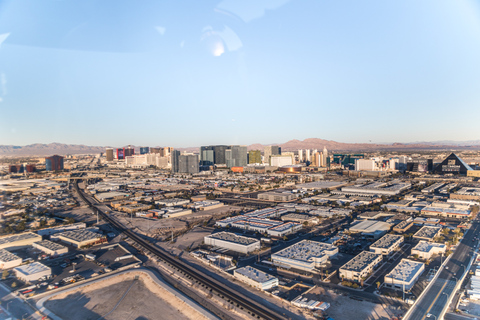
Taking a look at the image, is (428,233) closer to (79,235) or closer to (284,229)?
(284,229)

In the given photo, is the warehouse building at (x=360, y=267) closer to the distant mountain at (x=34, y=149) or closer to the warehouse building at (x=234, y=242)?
the warehouse building at (x=234, y=242)

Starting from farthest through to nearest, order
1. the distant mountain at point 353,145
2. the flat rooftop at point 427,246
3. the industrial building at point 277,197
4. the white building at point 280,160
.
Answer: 1. the distant mountain at point 353,145
2. the white building at point 280,160
3. the industrial building at point 277,197
4. the flat rooftop at point 427,246

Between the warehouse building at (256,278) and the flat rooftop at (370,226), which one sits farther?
the flat rooftop at (370,226)

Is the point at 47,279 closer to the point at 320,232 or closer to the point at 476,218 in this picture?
the point at 320,232

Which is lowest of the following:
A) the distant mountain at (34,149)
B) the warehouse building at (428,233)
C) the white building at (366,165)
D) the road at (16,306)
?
the warehouse building at (428,233)

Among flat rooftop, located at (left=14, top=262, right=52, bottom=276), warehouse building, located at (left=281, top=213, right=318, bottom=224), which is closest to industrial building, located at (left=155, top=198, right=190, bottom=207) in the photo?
warehouse building, located at (left=281, top=213, right=318, bottom=224)

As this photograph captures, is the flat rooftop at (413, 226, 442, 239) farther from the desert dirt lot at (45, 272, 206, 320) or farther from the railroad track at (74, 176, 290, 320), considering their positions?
the desert dirt lot at (45, 272, 206, 320)

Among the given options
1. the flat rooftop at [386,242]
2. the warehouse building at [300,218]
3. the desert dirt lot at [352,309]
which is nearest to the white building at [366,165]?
the warehouse building at [300,218]

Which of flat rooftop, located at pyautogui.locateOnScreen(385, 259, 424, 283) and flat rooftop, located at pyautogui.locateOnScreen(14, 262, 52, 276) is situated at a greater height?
flat rooftop, located at pyautogui.locateOnScreen(14, 262, 52, 276)
